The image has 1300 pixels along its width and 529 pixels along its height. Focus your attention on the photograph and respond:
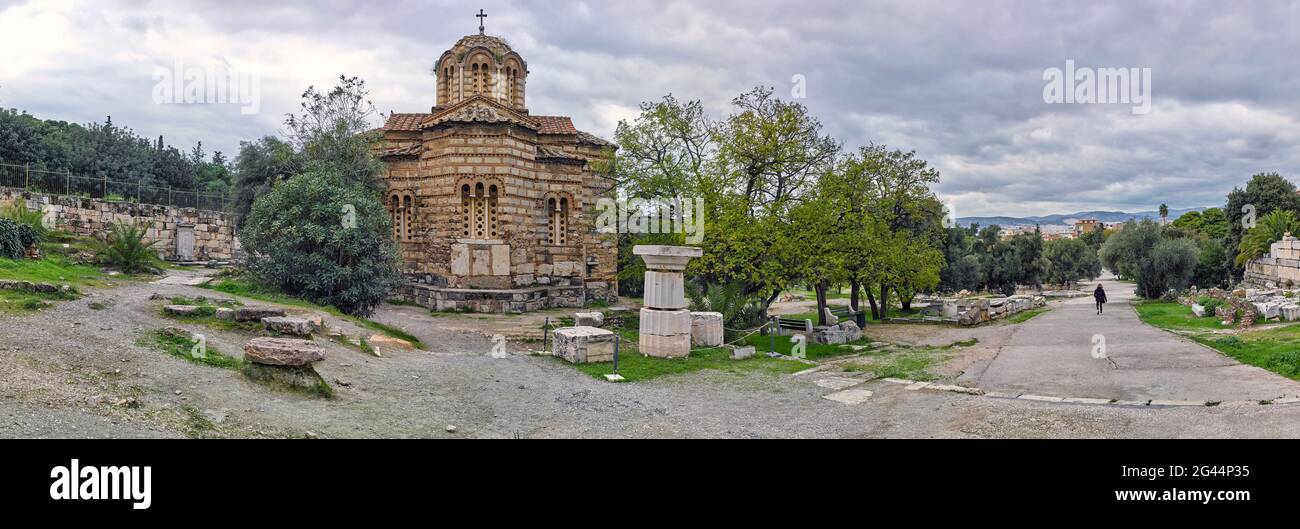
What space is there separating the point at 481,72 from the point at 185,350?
18295 mm

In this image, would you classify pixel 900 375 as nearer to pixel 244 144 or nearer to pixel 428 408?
pixel 428 408

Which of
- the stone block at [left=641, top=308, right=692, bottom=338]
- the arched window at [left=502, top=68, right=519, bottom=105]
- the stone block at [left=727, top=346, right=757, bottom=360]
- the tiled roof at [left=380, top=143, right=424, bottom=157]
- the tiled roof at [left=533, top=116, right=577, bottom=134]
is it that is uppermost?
the arched window at [left=502, top=68, right=519, bottom=105]

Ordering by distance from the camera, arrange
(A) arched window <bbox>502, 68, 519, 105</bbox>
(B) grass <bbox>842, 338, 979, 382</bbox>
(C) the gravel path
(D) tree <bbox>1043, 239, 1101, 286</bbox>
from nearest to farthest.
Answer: (C) the gravel path → (B) grass <bbox>842, 338, 979, 382</bbox> → (A) arched window <bbox>502, 68, 519, 105</bbox> → (D) tree <bbox>1043, 239, 1101, 286</bbox>

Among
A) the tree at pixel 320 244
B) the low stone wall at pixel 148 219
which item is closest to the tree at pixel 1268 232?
the tree at pixel 320 244

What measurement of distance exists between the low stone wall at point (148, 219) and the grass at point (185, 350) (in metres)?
14.2

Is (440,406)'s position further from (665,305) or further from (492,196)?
(492,196)

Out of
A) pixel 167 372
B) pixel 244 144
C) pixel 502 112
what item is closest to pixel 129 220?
pixel 244 144

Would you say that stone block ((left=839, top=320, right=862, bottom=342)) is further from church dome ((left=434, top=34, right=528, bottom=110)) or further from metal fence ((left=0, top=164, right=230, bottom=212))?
metal fence ((left=0, top=164, right=230, bottom=212))

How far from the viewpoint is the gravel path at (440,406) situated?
6.30 metres

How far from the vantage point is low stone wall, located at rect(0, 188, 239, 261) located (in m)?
22.8

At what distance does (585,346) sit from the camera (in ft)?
40.5

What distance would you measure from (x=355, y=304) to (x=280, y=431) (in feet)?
35.3

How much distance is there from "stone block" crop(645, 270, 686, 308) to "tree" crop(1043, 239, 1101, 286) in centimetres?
4217

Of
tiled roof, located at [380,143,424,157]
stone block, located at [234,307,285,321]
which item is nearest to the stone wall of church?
tiled roof, located at [380,143,424,157]
